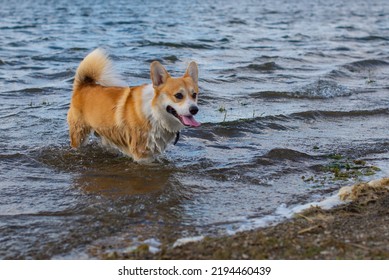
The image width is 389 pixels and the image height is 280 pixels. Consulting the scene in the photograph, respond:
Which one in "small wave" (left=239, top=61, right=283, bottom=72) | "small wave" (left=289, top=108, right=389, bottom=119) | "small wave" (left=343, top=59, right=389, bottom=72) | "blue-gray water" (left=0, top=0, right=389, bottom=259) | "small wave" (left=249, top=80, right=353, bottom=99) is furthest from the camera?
"small wave" (left=343, top=59, right=389, bottom=72)

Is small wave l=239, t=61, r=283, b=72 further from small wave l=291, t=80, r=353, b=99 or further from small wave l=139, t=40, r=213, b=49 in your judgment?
small wave l=139, t=40, r=213, b=49

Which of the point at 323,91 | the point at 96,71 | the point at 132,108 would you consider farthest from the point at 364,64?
the point at 132,108

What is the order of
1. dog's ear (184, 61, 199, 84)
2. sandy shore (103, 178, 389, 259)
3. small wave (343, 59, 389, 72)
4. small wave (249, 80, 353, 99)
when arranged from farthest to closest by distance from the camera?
small wave (343, 59, 389, 72), small wave (249, 80, 353, 99), dog's ear (184, 61, 199, 84), sandy shore (103, 178, 389, 259)

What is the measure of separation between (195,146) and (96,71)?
1.47 metres

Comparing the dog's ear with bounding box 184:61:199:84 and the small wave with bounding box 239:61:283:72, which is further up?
the dog's ear with bounding box 184:61:199:84

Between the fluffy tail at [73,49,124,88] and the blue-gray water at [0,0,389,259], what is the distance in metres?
0.76

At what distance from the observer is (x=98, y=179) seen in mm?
5500

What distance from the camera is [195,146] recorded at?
6742 millimetres

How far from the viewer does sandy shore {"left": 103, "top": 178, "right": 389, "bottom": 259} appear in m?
3.49

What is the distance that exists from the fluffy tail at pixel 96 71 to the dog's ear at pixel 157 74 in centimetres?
103

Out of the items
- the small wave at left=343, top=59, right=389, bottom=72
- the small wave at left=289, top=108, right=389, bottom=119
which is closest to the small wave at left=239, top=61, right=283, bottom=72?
the small wave at left=343, top=59, right=389, bottom=72

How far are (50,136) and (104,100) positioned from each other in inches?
58.9

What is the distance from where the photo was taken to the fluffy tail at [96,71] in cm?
609
